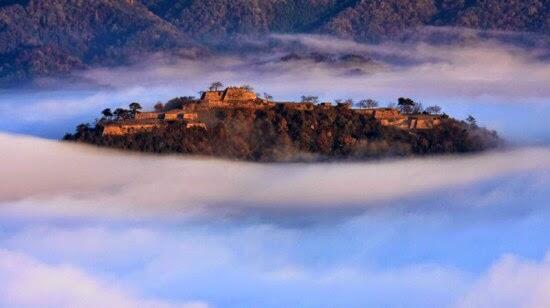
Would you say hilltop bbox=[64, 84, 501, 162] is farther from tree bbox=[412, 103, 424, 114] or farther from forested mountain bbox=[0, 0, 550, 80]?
forested mountain bbox=[0, 0, 550, 80]

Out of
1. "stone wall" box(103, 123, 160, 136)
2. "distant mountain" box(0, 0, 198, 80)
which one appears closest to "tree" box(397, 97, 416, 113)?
"stone wall" box(103, 123, 160, 136)

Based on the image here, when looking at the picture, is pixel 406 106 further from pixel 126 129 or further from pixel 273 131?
pixel 126 129

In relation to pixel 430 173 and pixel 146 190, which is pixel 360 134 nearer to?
pixel 430 173

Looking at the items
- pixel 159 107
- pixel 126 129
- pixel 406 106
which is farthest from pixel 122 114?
pixel 406 106

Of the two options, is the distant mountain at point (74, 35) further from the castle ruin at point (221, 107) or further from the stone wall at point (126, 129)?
the stone wall at point (126, 129)

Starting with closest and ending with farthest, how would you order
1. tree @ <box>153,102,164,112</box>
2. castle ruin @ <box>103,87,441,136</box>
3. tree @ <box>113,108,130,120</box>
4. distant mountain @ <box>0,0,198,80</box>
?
castle ruin @ <box>103,87,441,136</box>
tree @ <box>113,108,130,120</box>
tree @ <box>153,102,164,112</box>
distant mountain @ <box>0,0,198,80</box>

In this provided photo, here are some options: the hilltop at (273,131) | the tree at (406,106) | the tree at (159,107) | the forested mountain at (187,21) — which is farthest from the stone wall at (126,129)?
the forested mountain at (187,21)
